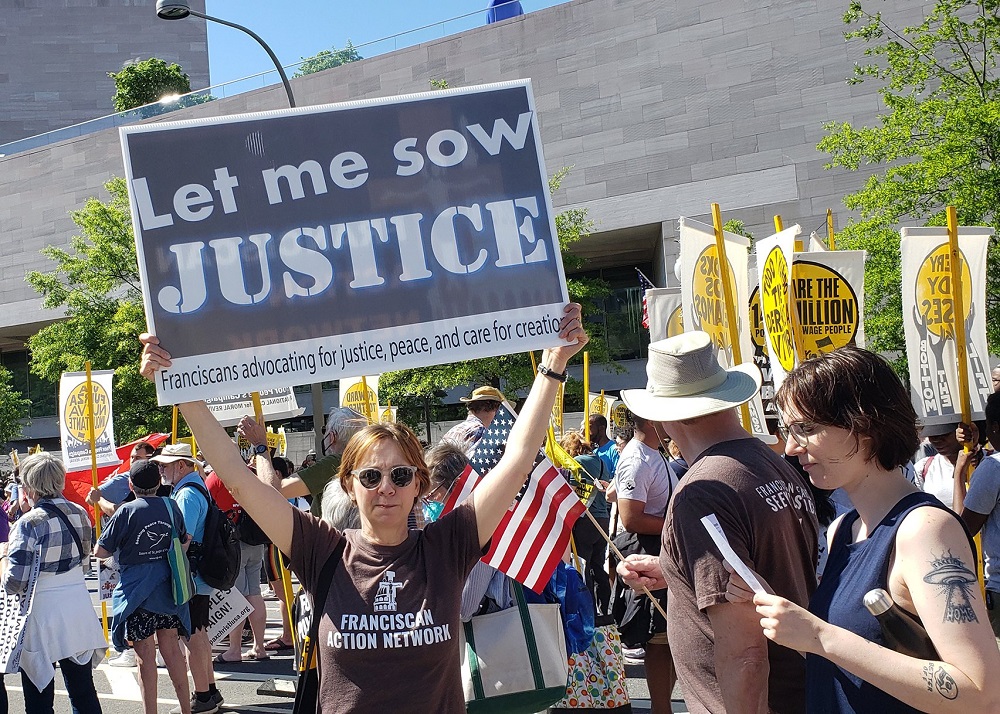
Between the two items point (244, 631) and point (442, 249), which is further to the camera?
point (244, 631)

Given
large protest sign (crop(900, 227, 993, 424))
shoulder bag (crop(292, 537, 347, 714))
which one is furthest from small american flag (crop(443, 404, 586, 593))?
large protest sign (crop(900, 227, 993, 424))

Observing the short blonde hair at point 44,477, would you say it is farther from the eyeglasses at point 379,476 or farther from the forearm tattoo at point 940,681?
the forearm tattoo at point 940,681

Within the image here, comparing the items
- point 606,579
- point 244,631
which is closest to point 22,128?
point 244,631

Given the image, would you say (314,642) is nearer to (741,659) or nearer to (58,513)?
(741,659)

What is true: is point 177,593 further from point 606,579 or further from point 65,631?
point 606,579

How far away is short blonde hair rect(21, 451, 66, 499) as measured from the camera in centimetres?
580

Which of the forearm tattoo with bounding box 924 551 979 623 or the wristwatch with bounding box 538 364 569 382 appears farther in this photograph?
the wristwatch with bounding box 538 364 569 382

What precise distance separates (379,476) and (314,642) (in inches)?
21.4

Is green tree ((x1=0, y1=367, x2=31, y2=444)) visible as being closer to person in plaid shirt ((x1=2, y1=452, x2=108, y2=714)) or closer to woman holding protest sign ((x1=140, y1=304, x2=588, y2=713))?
person in plaid shirt ((x1=2, y1=452, x2=108, y2=714))

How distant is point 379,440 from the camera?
310 cm

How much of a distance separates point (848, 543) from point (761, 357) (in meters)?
7.19

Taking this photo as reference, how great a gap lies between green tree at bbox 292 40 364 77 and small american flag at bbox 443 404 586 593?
103ft

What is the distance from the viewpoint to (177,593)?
21.1 ft

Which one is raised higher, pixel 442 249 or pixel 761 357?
pixel 442 249
